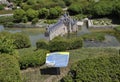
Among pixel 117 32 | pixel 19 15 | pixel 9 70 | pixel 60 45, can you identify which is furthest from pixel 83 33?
pixel 9 70

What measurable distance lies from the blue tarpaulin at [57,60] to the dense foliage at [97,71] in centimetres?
280

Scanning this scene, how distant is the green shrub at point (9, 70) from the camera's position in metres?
18.4

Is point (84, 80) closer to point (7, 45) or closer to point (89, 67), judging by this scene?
point (89, 67)

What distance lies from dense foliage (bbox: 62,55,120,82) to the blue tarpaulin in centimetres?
280

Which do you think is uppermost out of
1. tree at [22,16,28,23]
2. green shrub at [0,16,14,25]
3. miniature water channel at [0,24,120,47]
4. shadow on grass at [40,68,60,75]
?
shadow on grass at [40,68,60,75]

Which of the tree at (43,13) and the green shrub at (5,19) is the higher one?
the tree at (43,13)

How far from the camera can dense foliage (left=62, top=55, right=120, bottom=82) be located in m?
A: 18.5

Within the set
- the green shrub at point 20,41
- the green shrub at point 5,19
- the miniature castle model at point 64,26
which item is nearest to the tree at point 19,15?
the green shrub at point 5,19

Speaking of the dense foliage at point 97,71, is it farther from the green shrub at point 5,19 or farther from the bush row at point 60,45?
the green shrub at point 5,19

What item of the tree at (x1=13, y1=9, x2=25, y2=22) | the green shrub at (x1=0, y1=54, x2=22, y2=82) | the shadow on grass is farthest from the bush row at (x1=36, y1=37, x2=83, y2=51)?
the tree at (x1=13, y1=9, x2=25, y2=22)

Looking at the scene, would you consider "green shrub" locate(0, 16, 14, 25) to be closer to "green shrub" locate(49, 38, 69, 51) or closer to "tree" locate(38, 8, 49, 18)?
"tree" locate(38, 8, 49, 18)

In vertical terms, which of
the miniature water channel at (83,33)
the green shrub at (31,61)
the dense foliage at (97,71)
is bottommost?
the miniature water channel at (83,33)

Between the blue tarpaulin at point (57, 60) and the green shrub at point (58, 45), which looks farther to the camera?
the green shrub at point (58, 45)

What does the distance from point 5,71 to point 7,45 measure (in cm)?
545
